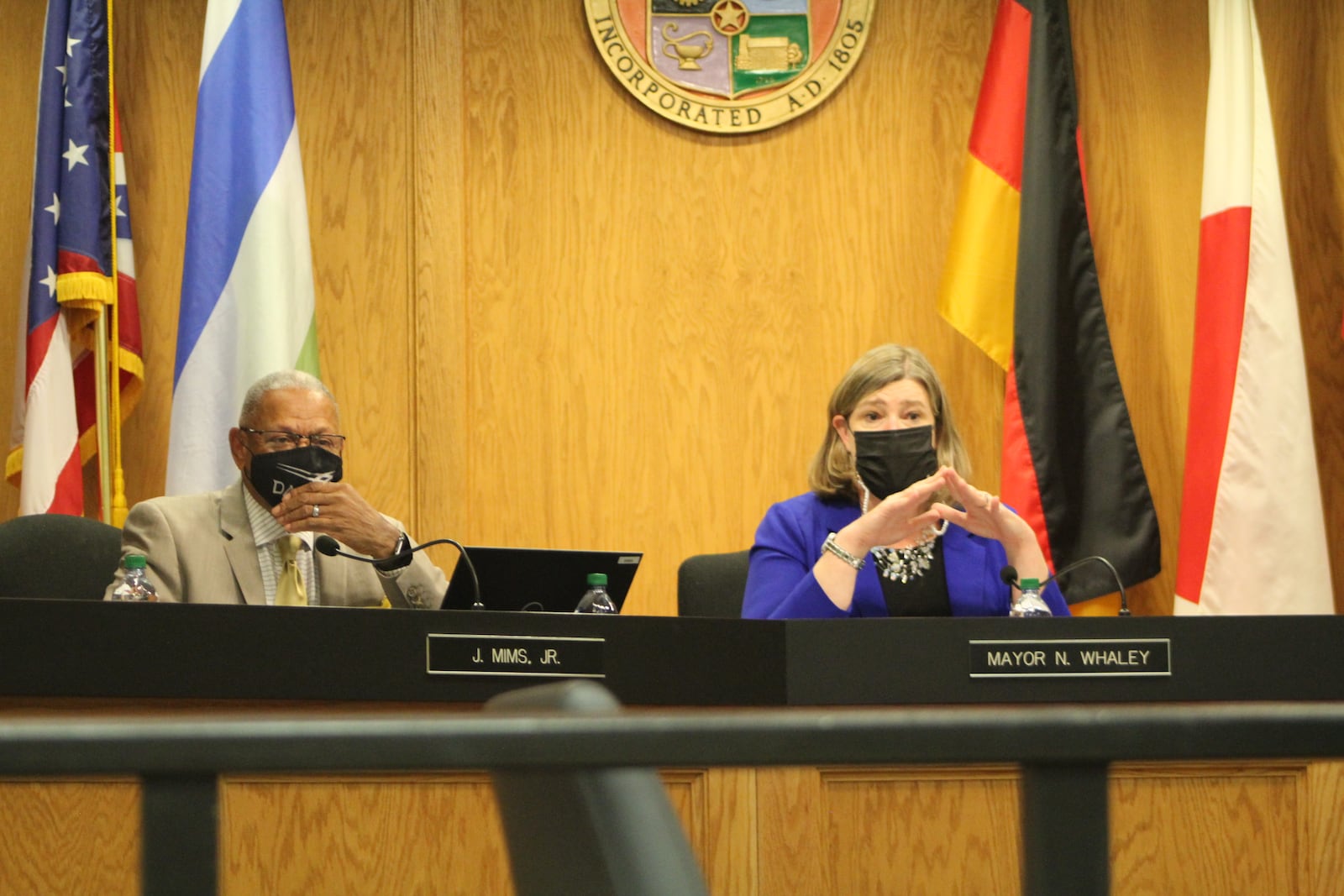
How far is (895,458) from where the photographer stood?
332 centimetres

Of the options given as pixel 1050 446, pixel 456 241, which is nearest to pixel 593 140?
pixel 456 241

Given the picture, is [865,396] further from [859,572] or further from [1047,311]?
[1047,311]

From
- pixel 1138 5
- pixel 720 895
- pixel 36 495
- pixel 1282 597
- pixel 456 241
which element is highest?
pixel 1138 5

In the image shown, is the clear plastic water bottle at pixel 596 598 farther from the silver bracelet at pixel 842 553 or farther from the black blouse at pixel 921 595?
the black blouse at pixel 921 595

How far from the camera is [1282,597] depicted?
13.7 feet

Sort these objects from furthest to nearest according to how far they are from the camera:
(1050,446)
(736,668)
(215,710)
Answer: (1050,446)
(736,668)
(215,710)

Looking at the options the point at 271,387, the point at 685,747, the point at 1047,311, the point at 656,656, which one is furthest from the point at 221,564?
the point at 685,747

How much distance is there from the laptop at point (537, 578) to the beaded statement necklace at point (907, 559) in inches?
26.9

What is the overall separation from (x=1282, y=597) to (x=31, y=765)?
4.10m

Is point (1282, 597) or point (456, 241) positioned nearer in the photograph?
point (1282, 597)

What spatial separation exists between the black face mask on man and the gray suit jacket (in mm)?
95

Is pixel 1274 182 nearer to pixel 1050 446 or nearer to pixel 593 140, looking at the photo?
pixel 1050 446

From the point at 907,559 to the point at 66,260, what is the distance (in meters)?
2.44

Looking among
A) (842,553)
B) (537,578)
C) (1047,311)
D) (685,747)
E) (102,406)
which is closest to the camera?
(685,747)
